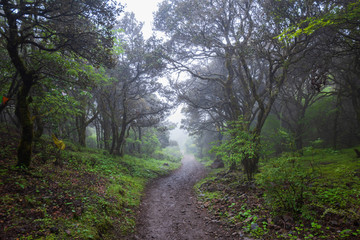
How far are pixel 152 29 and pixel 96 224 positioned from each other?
520 inches

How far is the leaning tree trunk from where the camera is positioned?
602 centimetres

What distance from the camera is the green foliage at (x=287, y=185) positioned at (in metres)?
4.83

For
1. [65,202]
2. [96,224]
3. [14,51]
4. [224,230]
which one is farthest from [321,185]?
[14,51]

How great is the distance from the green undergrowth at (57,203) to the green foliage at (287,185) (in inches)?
→ 169

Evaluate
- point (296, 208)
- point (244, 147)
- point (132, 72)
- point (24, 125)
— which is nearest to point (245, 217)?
point (296, 208)

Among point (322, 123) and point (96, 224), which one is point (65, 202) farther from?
point (322, 123)

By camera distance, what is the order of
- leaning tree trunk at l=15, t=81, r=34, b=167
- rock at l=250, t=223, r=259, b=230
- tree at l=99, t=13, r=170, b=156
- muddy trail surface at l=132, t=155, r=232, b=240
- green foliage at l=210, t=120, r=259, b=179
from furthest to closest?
tree at l=99, t=13, r=170, b=156 < green foliage at l=210, t=120, r=259, b=179 < leaning tree trunk at l=15, t=81, r=34, b=167 < muddy trail surface at l=132, t=155, r=232, b=240 < rock at l=250, t=223, r=259, b=230

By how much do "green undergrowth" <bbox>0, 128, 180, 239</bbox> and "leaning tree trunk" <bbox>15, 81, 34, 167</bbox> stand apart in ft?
1.38

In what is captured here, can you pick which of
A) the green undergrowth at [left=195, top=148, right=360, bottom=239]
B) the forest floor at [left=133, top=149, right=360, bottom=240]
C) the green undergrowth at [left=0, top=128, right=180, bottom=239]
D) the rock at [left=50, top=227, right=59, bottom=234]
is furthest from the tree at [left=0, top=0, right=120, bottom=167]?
the green undergrowth at [left=195, top=148, right=360, bottom=239]

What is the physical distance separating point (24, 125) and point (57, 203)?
2932 millimetres

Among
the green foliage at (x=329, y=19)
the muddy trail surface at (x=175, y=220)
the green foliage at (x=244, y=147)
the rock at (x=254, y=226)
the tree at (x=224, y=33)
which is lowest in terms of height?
the muddy trail surface at (x=175, y=220)

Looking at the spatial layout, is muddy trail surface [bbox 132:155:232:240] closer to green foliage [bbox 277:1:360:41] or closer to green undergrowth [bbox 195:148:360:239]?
green undergrowth [bbox 195:148:360:239]

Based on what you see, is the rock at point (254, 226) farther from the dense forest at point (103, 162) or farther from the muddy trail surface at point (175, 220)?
the muddy trail surface at point (175, 220)

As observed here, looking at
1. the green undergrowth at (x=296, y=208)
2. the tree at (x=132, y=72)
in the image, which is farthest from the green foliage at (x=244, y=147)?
the tree at (x=132, y=72)
